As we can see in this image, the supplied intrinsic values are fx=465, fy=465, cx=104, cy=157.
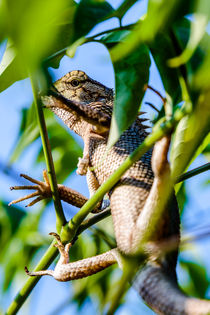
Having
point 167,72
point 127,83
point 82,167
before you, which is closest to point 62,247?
point 82,167

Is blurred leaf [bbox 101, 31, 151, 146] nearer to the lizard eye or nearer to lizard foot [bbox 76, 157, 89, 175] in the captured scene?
lizard foot [bbox 76, 157, 89, 175]

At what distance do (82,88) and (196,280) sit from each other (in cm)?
255

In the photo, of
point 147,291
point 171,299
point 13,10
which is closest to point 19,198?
point 147,291

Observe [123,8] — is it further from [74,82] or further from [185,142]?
[74,82]

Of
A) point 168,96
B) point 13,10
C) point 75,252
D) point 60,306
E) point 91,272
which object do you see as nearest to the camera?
point 13,10

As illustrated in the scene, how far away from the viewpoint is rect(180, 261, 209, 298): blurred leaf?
4.60 metres

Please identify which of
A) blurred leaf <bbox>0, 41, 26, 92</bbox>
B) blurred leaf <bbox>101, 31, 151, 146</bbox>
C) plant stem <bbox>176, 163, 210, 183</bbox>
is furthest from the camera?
blurred leaf <bbox>0, 41, 26, 92</bbox>

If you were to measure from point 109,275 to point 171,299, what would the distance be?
85.4 inches

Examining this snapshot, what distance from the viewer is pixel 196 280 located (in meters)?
4.73

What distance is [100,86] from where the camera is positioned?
561cm

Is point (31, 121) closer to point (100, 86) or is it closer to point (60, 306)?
point (100, 86)

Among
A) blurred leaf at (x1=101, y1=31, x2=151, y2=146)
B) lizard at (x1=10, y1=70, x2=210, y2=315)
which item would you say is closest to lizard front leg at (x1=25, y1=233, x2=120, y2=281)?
lizard at (x1=10, y1=70, x2=210, y2=315)

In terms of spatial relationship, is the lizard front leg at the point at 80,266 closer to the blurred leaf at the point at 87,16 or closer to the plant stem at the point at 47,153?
the plant stem at the point at 47,153

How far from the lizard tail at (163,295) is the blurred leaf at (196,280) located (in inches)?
53.6
